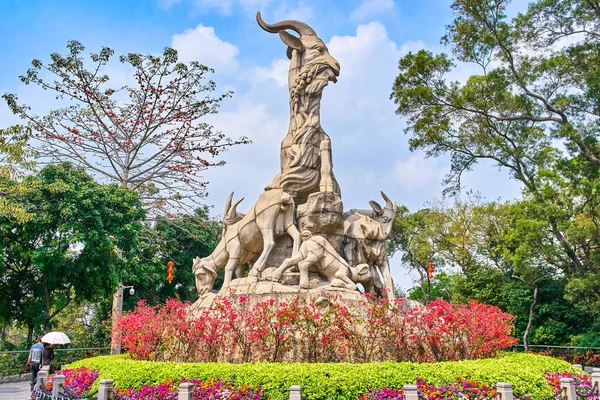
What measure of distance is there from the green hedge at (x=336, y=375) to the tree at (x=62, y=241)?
915 cm

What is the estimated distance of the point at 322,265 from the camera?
9547 millimetres

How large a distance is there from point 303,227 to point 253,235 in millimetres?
1028

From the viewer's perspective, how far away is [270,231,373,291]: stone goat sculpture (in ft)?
30.7

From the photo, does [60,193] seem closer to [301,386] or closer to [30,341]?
[30,341]

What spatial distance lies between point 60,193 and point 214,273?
7.80 m

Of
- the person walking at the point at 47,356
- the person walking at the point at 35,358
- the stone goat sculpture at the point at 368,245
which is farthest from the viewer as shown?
the person walking at the point at 35,358

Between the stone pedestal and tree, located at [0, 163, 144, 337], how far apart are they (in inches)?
327

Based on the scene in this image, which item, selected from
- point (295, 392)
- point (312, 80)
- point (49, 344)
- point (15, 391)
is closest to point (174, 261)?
point (15, 391)

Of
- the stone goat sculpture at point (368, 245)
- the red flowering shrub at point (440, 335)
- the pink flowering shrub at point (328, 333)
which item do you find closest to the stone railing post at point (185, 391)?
the pink flowering shrub at point (328, 333)

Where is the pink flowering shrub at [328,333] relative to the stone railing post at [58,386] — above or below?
above

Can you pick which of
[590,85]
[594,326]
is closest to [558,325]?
[594,326]

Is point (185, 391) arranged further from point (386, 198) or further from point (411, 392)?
point (386, 198)

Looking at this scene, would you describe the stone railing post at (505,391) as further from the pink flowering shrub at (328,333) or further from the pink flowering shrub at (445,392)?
the pink flowering shrub at (328,333)

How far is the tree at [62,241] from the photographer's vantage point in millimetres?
15453
